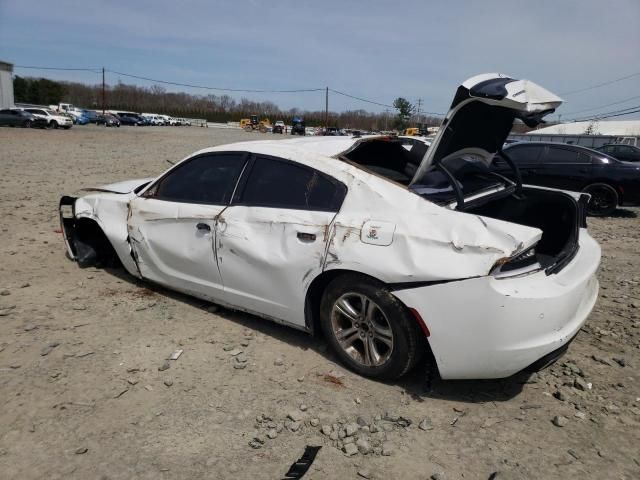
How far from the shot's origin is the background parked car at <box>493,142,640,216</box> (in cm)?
955

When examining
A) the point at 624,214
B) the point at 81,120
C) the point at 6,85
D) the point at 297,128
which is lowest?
the point at 624,214

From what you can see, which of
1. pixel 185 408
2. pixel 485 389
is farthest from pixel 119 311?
pixel 485 389

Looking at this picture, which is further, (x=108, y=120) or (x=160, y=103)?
(x=160, y=103)

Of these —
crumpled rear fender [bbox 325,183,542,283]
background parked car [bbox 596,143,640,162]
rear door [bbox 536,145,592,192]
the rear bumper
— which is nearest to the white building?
background parked car [bbox 596,143,640,162]

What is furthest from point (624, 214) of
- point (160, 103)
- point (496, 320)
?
point (160, 103)

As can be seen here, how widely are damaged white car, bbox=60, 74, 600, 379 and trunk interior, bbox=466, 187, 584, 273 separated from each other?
0.01 meters

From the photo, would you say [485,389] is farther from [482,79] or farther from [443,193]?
[482,79]

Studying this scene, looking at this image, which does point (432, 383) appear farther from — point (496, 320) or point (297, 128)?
point (297, 128)

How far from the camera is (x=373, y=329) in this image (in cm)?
302

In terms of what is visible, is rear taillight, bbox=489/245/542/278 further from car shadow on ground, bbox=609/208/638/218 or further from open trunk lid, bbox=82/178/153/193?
car shadow on ground, bbox=609/208/638/218

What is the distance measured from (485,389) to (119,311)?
3.05 meters

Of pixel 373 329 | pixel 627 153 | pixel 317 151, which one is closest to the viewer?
pixel 373 329

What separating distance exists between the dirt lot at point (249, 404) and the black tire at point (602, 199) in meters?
6.26

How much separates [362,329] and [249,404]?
0.85 metres
